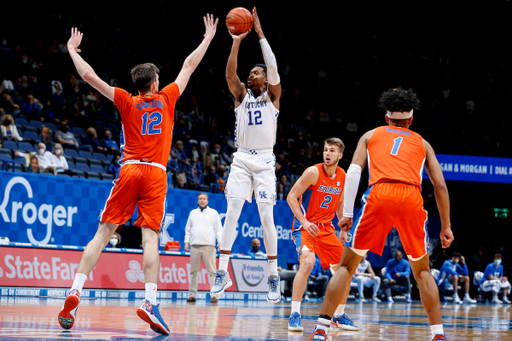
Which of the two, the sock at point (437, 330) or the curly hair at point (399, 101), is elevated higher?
the curly hair at point (399, 101)

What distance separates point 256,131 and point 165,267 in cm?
755

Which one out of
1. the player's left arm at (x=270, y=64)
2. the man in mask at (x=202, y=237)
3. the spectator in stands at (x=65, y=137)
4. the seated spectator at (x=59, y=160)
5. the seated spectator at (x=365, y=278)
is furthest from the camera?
the seated spectator at (x=365, y=278)

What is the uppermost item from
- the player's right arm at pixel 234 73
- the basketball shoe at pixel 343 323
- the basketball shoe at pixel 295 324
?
the player's right arm at pixel 234 73

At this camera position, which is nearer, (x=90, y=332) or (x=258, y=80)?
(x=90, y=332)

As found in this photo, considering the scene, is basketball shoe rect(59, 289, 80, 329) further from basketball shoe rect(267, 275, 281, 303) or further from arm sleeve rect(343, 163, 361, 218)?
basketball shoe rect(267, 275, 281, 303)

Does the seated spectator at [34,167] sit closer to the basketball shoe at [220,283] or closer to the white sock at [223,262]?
the white sock at [223,262]

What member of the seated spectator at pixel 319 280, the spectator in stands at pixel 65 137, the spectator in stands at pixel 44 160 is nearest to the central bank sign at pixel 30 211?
the spectator in stands at pixel 44 160

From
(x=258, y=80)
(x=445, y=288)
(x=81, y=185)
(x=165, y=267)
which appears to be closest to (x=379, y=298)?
(x=445, y=288)

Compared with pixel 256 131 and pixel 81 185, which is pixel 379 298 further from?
pixel 256 131

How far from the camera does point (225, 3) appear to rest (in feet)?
97.3

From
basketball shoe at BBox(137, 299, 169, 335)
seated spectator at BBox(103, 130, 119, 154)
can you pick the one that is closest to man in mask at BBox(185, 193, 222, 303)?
seated spectator at BBox(103, 130, 119, 154)

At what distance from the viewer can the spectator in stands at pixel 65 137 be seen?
16203mm

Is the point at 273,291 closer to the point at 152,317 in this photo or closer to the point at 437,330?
the point at 152,317

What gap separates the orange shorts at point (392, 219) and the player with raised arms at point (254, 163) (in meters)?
2.59
